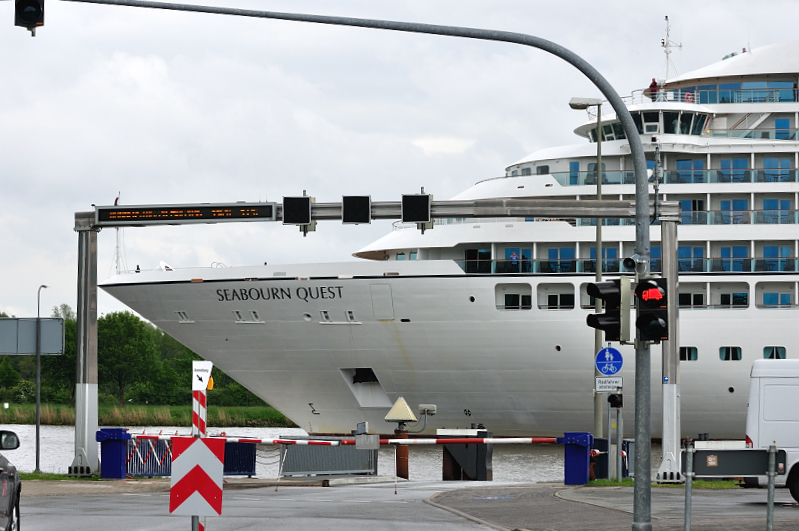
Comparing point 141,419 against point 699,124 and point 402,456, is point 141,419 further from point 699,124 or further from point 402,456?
point 402,456

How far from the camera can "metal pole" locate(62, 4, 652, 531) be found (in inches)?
473

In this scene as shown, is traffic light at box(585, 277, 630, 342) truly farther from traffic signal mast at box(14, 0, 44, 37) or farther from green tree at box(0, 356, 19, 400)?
green tree at box(0, 356, 19, 400)

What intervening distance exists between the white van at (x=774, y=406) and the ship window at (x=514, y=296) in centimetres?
1717

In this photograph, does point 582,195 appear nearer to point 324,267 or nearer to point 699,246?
point 699,246

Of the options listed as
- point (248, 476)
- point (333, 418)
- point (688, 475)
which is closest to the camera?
point (688, 475)

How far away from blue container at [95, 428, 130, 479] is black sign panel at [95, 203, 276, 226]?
435 cm

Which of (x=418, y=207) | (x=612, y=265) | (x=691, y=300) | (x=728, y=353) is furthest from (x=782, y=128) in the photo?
(x=418, y=207)

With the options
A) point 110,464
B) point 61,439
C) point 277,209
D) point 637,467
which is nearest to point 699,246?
point 277,209

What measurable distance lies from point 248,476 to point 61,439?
104ft

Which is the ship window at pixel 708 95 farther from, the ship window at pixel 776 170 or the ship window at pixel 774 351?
the ship window at pixel 774 351

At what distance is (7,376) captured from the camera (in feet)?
346

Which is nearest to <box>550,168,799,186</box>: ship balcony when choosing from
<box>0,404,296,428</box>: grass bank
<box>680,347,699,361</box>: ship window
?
<box>680,347,699,361</box>: ship window

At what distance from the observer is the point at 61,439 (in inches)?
2143

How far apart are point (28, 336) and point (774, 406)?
43.9 ft
